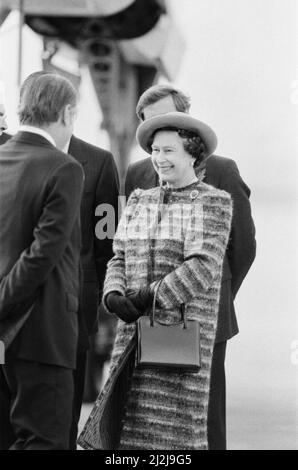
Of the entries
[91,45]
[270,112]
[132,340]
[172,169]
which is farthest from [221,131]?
[132,340]

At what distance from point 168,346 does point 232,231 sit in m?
0.82

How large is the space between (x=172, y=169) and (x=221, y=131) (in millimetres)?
1277

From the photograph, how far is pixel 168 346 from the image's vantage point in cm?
297

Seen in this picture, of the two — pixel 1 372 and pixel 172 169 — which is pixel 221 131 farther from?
pixel 1 372

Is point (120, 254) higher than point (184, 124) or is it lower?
lower

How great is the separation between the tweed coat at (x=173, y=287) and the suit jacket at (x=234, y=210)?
0.44 meters

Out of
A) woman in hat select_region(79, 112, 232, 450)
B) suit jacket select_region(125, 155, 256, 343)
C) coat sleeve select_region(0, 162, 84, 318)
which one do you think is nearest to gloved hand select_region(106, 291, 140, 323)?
woman in hat select_region(79, 112, 232, 450)

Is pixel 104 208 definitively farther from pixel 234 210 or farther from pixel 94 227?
pixel 234 210

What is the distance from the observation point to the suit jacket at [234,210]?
358cm

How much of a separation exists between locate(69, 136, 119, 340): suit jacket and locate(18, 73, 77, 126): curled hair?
23.7 inches

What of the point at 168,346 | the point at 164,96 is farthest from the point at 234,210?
the point at 168,346

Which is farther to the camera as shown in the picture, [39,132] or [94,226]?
[94,226]

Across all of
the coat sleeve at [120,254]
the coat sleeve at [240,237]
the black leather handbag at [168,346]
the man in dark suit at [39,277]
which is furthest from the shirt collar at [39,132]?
the coat sleeve at [240,237]

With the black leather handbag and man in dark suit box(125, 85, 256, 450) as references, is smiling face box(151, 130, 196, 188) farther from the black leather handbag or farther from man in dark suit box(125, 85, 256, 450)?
the black leather handbag
